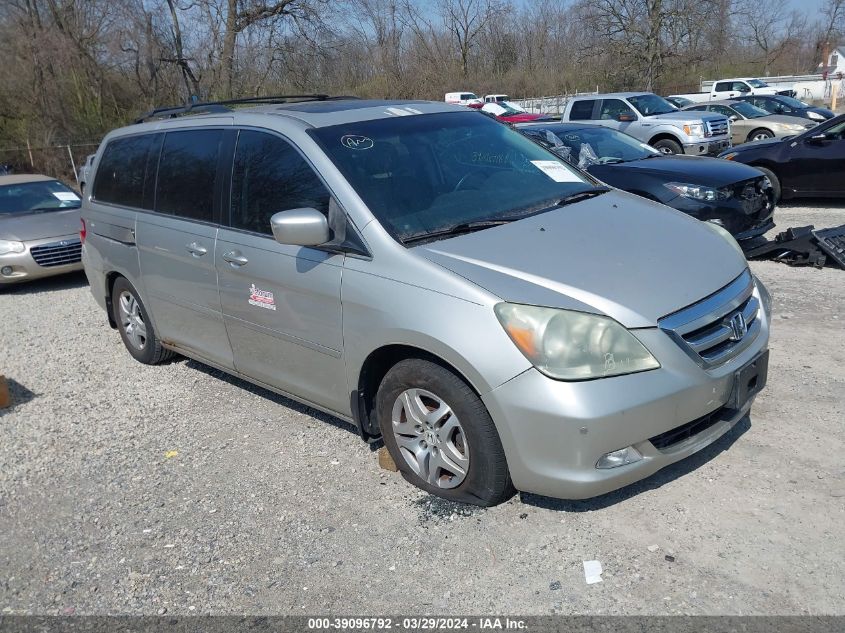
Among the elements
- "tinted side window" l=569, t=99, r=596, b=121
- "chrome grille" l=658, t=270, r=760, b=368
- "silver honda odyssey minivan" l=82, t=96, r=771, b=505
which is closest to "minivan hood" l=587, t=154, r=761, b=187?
"silver honda odyssey minivan" l=82, t=96, r=771, b=505

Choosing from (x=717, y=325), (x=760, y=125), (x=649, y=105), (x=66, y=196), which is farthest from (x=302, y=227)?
(x=760, y=125)

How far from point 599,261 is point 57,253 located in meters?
8.07

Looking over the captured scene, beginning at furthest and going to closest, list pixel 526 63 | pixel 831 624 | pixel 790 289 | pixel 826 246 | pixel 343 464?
pixel 526 63 < pixel 826 246 < pixel 790 289 < pixel 343 464 < pixel 831 624

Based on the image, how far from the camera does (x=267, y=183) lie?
13.9 ft

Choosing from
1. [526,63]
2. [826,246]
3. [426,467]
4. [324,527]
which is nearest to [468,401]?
[426,467]

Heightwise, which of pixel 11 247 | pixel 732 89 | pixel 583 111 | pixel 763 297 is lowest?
pixel 11 247

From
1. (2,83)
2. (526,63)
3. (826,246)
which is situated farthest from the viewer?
(526,63)

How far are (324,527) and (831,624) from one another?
2.16 metres

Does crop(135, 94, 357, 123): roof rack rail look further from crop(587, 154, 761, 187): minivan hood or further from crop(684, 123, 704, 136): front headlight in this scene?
crop(684, 123, 704, 136): front headlight

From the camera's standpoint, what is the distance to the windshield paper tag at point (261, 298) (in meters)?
4.12

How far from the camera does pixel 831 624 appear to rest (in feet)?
8.70

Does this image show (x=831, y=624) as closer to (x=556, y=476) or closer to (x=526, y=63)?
(x=556, y=476)

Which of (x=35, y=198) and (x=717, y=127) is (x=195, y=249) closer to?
(x=35, y=198)

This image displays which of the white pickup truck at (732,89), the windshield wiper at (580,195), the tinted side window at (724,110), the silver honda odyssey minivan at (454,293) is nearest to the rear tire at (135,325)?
the silver honda odyssey minivan at (454,293)
